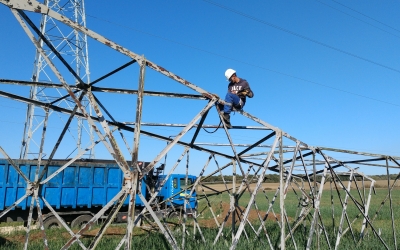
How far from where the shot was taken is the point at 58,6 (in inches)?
738

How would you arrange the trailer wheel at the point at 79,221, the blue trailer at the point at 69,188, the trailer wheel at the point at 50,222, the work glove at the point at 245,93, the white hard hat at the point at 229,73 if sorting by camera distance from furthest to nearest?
the trailer wheel at the point at 79,221 → the trailer wheel at the point at 50,222 → the blue trailer at the point at 69,188 → the white hard hat at the point at 229,73 → the work glove at the point at 245,93

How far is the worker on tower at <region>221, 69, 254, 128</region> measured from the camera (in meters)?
7.23

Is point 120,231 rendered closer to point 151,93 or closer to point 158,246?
point 158,246

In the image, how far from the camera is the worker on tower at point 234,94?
7.23m

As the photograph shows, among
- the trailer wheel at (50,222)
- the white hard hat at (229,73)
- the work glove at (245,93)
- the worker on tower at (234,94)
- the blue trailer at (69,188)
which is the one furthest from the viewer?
the trailer wheel at (50,222)

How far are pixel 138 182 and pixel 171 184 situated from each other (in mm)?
15248

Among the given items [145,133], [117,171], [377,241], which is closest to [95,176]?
[117,171]

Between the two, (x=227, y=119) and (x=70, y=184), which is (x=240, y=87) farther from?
(x=70, y=184)

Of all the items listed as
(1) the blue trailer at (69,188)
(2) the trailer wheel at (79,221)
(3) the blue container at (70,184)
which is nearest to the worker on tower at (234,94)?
(1) the blue trailer at (69,188)

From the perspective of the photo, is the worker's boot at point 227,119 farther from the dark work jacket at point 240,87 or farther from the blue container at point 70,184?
the blue container at point 70,184

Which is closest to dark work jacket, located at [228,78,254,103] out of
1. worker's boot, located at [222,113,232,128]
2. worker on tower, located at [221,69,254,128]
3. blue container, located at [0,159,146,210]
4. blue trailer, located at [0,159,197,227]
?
worker on tower, located at [221,69,254,128]

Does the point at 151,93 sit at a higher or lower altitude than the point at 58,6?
lower

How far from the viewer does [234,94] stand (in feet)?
24.9

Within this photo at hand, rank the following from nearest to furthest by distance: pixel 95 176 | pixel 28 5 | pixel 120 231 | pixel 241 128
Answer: pixel 28 5 < pixel 241 128 < pixel 120 231 < pixel 95 176
